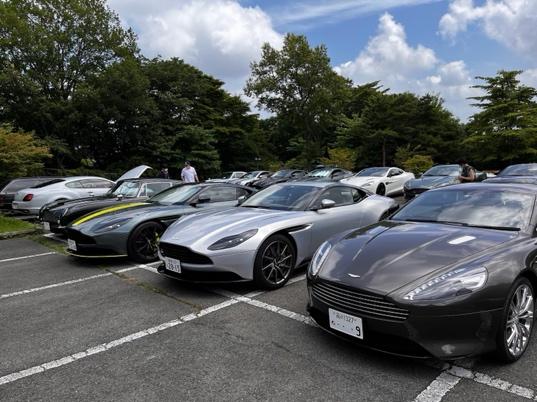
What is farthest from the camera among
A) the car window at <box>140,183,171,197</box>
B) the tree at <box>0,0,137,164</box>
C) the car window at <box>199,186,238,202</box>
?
the tree at <box>0,0,137,164</box>

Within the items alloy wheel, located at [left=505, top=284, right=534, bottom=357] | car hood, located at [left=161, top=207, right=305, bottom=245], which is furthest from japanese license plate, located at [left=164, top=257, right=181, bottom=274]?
alloy wheel, located at [left=505, top=284, right=534, bottom=357]

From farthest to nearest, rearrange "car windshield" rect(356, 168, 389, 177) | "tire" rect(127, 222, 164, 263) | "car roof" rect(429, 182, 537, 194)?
1. "car windshield" rect(356, 168, 389, 177)
2. "tire" rect(127, 222, 164, 263)
3. "car roof" rect(429, 182, 537, 194)

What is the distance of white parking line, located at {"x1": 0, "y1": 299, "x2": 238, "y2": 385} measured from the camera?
2.96 meters

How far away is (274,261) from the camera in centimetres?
477

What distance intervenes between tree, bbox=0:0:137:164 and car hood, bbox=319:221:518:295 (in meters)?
24.9

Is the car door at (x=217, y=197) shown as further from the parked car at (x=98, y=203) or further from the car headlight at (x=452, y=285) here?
the car headlight at (x=452, y=285)

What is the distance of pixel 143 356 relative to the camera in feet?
10.5

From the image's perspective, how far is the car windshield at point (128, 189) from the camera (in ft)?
30.9

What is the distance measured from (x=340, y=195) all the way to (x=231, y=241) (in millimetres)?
2235

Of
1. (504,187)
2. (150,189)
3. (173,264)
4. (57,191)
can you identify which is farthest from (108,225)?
(57,191)

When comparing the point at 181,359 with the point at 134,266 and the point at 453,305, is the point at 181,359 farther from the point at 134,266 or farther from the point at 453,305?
the point at 134,266

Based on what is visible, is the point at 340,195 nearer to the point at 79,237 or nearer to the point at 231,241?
the point at 231,241

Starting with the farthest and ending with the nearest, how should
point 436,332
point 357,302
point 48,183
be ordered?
point 48,183
point 357,302
point 436,332

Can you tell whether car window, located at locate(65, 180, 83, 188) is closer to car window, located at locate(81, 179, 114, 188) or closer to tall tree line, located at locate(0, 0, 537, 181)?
car window, located at locate(81, 179, 114, 188)
